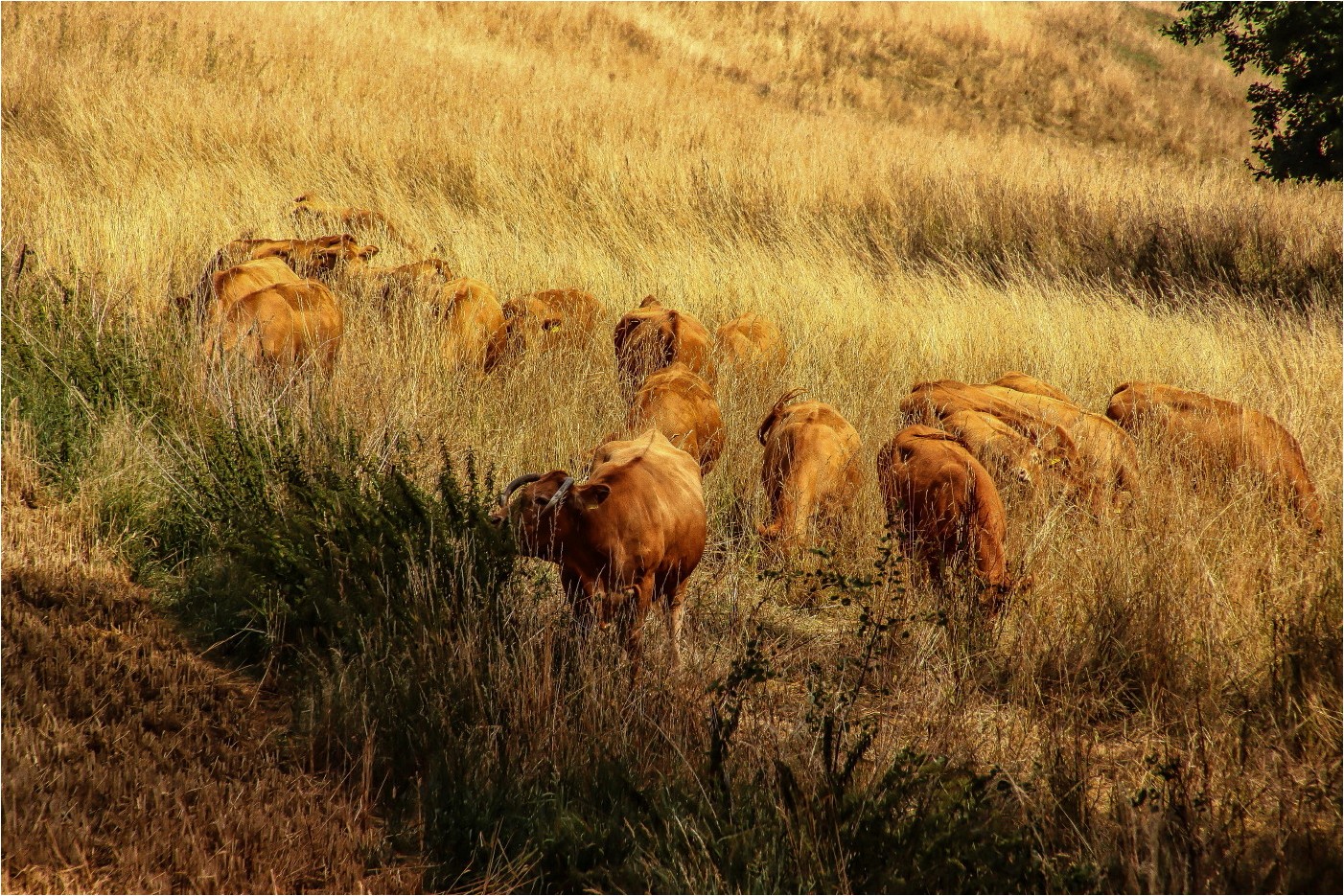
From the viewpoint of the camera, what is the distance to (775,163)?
12.0m

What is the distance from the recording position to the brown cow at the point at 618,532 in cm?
321

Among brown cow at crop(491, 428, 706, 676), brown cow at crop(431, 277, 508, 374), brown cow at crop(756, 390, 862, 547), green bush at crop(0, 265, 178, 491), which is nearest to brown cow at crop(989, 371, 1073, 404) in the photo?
brown cow at crop(756, 390, 862, 547)

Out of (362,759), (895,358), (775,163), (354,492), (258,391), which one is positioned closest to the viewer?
(362,759)

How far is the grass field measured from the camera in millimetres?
2775

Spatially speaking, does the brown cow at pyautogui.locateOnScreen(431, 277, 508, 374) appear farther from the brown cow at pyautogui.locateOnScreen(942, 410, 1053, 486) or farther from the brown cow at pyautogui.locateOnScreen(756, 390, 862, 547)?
the brown cow at pyautogui.locateOnScreen(942, 410, 1053, 486)

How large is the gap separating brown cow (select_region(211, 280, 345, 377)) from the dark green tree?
854 centimetres

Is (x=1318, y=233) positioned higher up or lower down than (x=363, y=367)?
higher up

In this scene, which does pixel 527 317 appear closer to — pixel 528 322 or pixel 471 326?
pixel 528 322

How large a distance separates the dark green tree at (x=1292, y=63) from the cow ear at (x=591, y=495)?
29.5 feet

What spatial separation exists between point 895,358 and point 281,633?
15.3 feet

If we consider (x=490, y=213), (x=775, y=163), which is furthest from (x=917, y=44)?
(x=490, y=213)

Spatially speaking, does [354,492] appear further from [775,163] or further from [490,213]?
[775,163]

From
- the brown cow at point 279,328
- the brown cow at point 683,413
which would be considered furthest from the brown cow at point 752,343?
the brown cow at point 279,328

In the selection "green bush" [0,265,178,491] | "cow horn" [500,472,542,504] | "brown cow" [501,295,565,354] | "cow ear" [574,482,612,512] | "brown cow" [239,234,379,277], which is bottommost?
"green bush" [0,265,178,491]
